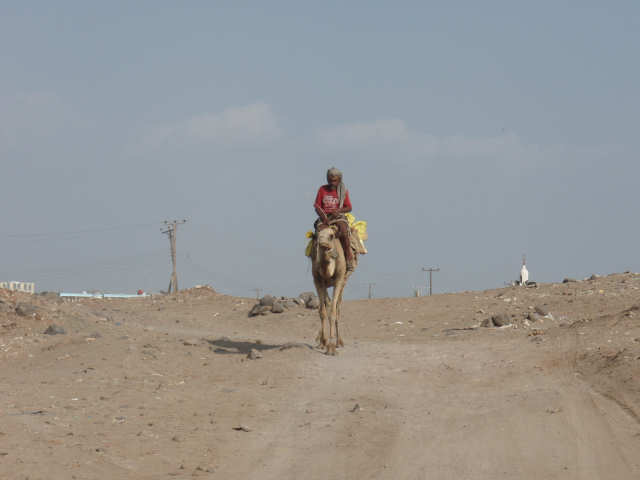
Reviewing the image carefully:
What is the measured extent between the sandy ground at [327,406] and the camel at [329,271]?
0.86 meters

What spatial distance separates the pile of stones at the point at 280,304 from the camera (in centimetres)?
2977

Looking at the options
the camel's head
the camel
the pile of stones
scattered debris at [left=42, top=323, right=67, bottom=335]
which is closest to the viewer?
the camel's head

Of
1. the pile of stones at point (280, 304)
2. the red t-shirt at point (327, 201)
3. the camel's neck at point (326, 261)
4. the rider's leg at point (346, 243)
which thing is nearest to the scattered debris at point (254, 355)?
the camel's neck at point (326, 261)

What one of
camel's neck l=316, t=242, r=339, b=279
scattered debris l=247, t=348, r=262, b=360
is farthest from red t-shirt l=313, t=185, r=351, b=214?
scattered debris l=247, t=348, r=262, b=360

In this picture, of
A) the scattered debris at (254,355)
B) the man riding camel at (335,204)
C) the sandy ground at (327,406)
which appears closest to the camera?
the sandy ground at (327,406)

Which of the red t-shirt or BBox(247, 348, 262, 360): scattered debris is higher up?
the red t-shirt

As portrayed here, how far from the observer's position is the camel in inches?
659

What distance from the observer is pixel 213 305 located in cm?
3416

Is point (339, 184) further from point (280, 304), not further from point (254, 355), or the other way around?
point (280, 304)

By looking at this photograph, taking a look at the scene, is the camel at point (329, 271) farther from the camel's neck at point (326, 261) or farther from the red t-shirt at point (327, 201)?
the red t-shirt at point (327, 201)

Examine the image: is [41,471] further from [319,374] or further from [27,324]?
[27,324]

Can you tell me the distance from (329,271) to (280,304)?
1317 centimetres

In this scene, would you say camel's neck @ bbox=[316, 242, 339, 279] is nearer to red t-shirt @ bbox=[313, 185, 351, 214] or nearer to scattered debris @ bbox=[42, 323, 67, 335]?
red t-shirt @ bbox=[313, 185, 351, 214]

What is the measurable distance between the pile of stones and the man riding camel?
12527mm
